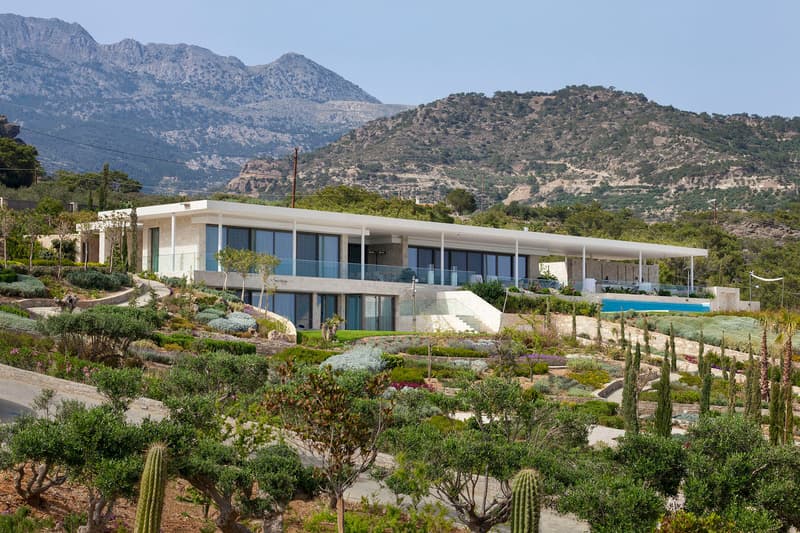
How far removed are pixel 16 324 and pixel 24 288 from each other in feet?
25.5

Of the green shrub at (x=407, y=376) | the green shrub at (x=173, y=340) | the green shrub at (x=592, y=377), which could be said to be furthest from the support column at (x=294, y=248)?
the green shrub at (x=407, y=376)

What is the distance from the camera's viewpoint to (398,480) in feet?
36.5

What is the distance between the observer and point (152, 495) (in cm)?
845

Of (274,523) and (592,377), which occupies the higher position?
(274,523)

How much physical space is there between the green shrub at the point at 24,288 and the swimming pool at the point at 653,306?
2477cm

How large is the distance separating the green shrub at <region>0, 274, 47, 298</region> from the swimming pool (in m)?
24.8

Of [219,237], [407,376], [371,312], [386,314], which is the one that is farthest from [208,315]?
[386,314]

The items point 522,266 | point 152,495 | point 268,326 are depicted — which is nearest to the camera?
point 152,495

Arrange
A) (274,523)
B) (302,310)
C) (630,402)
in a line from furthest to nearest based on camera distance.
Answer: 1. (302,310)
2. (630,402)
3. (274,523)

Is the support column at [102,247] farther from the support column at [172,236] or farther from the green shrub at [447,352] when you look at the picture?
the green shrub at [447,352]

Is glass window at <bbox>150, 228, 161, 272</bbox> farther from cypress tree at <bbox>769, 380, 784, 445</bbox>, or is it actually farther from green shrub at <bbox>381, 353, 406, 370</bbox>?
cypress tree at <bbox>769, 380, 784, 445</bbox>

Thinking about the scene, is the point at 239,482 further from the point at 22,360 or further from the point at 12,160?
the point at 12,160

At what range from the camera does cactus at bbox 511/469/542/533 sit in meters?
8.92

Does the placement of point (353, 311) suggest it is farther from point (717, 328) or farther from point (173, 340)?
point (173, 340)
